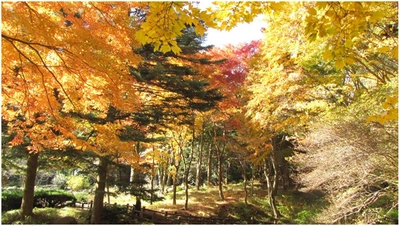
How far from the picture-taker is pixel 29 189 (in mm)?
10188

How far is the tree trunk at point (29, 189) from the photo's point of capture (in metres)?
10.1

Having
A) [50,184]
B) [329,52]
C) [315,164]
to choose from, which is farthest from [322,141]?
[50,184]

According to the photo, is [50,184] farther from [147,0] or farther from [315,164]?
[147,0]

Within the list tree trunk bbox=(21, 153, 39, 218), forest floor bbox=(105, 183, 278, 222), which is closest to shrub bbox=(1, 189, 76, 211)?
forest floor bbox=(105, 183, 278, 222)

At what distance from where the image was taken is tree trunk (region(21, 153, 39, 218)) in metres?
10.1

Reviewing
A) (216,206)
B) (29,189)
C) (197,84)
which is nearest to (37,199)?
(29,189)

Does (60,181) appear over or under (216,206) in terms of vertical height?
over

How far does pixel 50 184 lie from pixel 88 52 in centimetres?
3338

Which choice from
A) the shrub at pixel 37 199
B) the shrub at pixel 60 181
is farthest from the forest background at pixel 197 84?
the shrub at pixel 60 181

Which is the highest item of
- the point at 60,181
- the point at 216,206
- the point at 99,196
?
the point at 60,181

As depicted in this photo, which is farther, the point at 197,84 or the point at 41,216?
the point at 41,216

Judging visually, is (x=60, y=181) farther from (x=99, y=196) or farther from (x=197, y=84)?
(x=197, y=84)

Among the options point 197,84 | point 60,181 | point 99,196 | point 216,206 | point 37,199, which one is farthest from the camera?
point 60,181

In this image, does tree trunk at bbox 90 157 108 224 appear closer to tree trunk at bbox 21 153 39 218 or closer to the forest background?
the forest background
